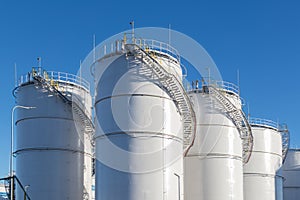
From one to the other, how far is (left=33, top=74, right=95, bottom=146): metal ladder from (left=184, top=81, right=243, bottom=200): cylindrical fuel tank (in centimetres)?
665

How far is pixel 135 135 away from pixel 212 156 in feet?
26.8

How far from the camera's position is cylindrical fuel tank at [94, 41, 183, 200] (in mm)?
24766

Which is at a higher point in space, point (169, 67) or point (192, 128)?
point (169, 67)

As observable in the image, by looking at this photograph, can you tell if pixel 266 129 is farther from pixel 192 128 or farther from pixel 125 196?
pixel 125 196

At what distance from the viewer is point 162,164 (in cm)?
2536

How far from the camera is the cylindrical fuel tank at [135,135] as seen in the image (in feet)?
81.3

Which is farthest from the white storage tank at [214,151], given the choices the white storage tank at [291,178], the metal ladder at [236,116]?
the white storage tank at [291,178]

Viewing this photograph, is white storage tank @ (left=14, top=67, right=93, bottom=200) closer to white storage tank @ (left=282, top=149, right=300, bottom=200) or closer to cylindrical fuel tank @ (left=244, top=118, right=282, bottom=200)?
cylindrical fuel tank @ (left=244, top=118, right=282, bottom=200)

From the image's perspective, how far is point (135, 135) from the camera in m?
25.2

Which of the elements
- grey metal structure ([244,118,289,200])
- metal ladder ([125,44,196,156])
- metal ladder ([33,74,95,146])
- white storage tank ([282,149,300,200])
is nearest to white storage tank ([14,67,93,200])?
metal ladder ([33,74,95,146])

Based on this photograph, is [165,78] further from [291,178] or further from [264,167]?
[291,178]

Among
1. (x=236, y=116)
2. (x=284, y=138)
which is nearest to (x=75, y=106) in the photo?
(x=236, y=116)

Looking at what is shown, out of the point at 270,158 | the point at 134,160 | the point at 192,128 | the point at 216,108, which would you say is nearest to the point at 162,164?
the point at 134,160

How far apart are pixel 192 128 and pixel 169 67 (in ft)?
14.9
